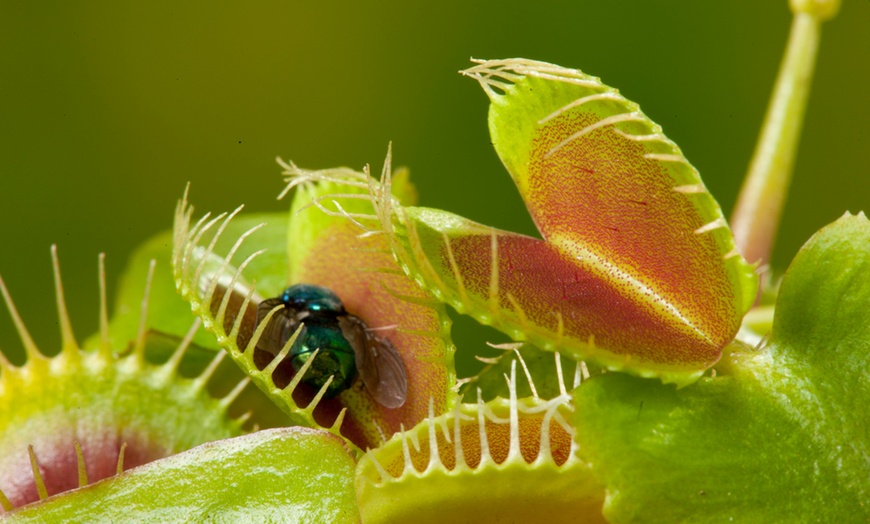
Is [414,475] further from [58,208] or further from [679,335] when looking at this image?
[58,208]

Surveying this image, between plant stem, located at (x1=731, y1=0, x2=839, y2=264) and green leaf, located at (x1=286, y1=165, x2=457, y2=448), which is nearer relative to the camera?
green leaf, located at (x1=286, y1=165, x2=457, y2=448)

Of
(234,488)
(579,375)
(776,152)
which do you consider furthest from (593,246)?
(776,152)

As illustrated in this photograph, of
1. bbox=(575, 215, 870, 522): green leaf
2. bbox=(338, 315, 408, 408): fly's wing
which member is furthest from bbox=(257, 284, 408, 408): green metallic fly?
bbox=(575, 215, 870, 522): green leaf

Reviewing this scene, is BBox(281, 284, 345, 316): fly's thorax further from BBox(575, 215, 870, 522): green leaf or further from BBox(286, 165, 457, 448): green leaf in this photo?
BBox(575, 215, 870, 522): green leaf

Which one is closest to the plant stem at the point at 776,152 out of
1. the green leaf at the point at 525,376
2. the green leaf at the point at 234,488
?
the green leaf at the point at 525,376

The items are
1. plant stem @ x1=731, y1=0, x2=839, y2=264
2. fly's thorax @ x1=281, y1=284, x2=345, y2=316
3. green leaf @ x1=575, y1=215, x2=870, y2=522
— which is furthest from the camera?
plant stem @ x1=731, y1=0, x2=839, y2=264


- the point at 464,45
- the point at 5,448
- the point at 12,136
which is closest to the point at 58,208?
the point at 12,136

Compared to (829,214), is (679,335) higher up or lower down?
higher up

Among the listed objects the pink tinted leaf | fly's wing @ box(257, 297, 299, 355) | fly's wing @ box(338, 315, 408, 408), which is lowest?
fly's wing @ box(338, 315, 408, 408)
